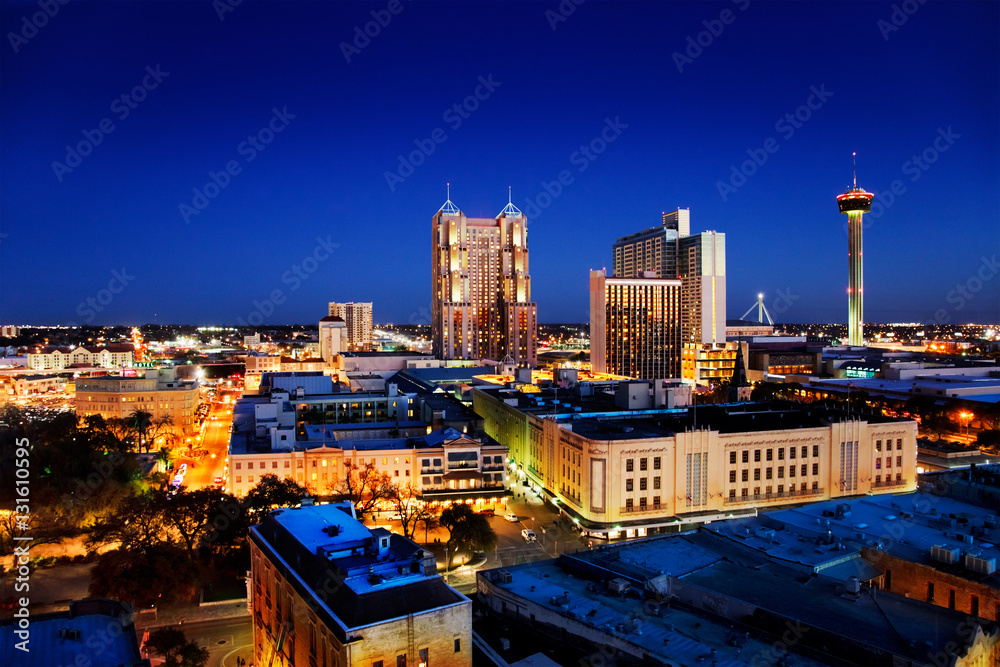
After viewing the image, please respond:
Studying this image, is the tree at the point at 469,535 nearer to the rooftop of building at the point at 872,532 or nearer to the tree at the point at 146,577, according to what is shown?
the rooftop of building at the point at 872,532

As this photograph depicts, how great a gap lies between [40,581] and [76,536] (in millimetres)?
7089

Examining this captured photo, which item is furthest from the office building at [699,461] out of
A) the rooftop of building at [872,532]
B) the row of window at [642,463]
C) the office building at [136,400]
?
the office building at [136,400]

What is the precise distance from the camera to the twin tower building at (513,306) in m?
143

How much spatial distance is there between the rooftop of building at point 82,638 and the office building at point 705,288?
151 metres

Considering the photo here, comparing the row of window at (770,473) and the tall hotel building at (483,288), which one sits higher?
the tall hotel building at (483,288)

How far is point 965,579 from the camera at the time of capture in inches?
971

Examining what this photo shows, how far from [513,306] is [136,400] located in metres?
77.1

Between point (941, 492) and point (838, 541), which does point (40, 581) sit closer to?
point (838, 541)

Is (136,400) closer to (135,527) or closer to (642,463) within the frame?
(135,527)

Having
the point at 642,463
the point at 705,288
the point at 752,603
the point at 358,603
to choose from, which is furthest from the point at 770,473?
the point at 705,288

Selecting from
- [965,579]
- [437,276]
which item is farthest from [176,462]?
[437,276]

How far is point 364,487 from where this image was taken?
51969 mm

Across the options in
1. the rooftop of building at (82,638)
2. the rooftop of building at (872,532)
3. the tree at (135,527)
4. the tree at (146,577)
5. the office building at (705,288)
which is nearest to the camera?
the rooftop of building at (82,638)

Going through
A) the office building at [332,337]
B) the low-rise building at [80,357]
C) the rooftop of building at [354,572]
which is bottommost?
the rooftop of building at [354,572]
